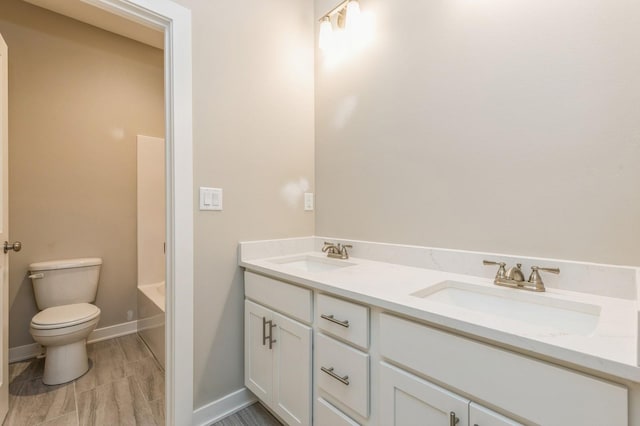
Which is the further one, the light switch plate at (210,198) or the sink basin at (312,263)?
the sink basin at (312,263)

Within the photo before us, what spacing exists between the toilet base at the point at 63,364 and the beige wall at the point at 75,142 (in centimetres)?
56

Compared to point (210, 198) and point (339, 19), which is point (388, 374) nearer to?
point (210, 198)

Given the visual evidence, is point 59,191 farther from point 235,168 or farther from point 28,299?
point 235,168

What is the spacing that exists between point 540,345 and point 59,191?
3.03m

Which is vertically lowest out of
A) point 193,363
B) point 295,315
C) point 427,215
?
point 193,363

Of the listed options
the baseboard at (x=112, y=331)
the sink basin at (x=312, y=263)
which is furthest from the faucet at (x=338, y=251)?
the baseboard at (x=112, y=331)

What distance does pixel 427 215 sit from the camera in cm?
138

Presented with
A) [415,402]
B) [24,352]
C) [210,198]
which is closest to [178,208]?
[210,198]

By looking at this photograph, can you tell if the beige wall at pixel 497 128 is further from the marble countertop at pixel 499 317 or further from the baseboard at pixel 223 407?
the baseboard at pixel 223 407

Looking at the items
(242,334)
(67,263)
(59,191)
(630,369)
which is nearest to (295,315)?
(242,334)

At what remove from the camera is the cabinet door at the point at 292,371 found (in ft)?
3.93

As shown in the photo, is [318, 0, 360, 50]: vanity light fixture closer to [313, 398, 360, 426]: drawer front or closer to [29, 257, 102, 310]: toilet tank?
[313, 398, 360, 426]: drawer front

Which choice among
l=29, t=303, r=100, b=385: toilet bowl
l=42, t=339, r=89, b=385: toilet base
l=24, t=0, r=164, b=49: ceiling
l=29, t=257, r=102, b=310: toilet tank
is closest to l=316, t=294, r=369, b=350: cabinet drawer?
l=29, t=303, r=100, b=385: toilet bowl

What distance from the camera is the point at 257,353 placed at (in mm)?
1488
